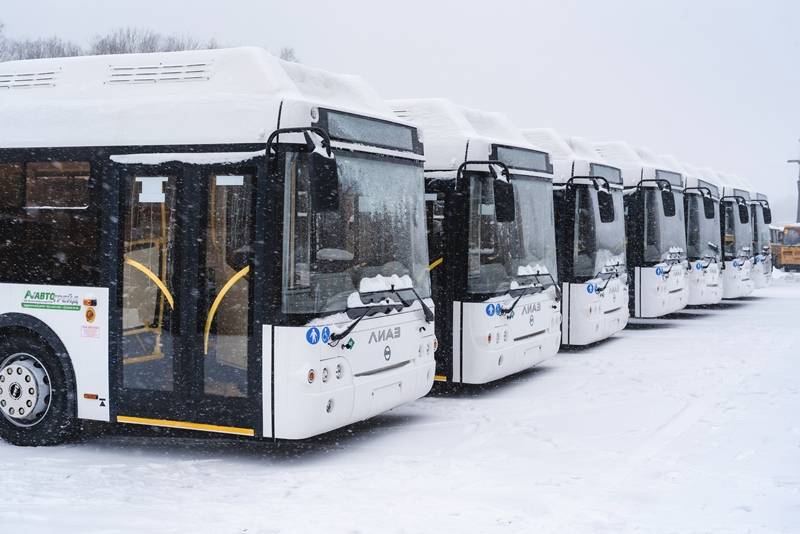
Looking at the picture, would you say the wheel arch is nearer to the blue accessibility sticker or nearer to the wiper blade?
the blue accessibility sticker

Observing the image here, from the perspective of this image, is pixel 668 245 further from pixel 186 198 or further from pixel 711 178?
pixel 186 198

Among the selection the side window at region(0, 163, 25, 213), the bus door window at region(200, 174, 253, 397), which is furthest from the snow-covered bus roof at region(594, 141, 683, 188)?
the side window at region(0, 163, 25, 213)

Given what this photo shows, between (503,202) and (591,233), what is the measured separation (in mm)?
4937

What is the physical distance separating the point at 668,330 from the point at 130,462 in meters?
12.9

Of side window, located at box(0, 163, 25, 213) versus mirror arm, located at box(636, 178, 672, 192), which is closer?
side window, located at box(0, 163, 25, 213)

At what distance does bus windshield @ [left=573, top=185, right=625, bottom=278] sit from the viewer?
50.6 feet

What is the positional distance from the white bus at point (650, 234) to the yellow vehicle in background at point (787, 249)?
30.7 m

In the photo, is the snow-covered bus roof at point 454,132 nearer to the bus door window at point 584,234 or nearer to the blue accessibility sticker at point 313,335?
the bus door window at point 584,234

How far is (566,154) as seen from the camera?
15867mm

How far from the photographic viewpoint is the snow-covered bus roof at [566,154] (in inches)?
621

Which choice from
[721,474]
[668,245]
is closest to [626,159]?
[668,245]

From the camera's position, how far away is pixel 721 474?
8102 millimetres

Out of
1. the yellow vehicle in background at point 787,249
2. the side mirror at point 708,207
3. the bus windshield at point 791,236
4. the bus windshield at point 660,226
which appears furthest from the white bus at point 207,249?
the bus windshield at point 791,236

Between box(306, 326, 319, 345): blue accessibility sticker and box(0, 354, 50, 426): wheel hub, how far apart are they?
2563 millimetres
